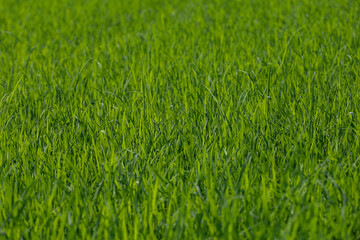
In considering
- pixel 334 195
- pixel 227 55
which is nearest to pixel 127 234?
pixel 334 195

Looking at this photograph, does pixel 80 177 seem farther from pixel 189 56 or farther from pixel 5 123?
pixel 189 56

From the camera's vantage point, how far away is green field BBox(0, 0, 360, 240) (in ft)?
5.63

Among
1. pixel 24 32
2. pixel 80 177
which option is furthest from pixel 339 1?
pixel 80 177

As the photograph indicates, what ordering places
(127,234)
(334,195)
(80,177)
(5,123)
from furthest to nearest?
(5,123) < (80,177) < (334,195) < (127,234)

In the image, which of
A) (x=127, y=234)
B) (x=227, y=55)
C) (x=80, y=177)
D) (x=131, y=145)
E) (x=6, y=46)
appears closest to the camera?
(x=127, y=234)

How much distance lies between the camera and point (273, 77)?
3.12m

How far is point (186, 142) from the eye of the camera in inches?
89.6

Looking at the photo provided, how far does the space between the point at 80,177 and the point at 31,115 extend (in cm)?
100

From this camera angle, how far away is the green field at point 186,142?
1716mm

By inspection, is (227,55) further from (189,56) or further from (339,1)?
(339,1)

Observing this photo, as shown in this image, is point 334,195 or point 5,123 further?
point 5,123

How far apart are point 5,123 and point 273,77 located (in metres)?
1.70

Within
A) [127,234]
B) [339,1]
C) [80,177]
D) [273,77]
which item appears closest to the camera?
[127,234]

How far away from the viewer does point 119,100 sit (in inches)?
116
